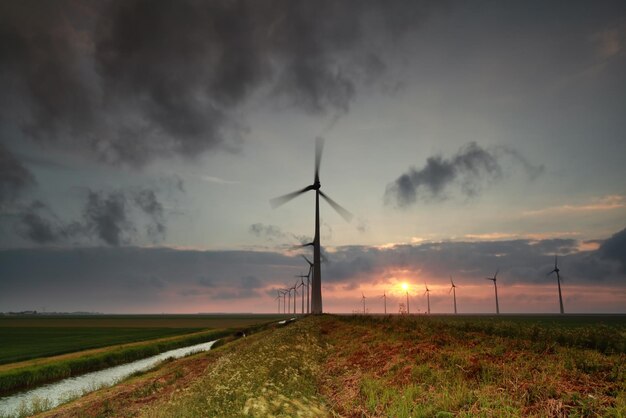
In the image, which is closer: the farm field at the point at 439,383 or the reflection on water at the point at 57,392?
the farm field at the point at 439,383

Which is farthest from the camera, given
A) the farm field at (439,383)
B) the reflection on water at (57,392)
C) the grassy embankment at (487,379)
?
the reflection on water at (57,392)

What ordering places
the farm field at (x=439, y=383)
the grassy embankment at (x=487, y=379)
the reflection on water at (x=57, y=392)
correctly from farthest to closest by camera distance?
the reflection on water at (x=57, y=392)
the farm field at (x=439, y=383)
the grassy embankment at (x=487, y=379)

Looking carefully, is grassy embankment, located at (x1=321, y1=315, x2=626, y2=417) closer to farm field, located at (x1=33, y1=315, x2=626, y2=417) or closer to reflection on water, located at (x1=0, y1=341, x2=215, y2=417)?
farm field, located at (x1=33, y1=315, x2=626, y2=417)

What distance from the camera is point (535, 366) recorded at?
10.7 m

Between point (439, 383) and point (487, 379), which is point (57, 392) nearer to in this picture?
point (439, 383)

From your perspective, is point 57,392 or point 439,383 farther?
point 57,392

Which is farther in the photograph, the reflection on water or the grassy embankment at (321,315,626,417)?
the reflection on water

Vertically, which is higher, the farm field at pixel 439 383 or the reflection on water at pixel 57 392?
the farm field at pixel 439 383

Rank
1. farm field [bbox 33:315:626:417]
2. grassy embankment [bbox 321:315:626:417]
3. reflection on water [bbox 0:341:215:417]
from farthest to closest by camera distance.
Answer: reflection on water [bbox 0:341:215:417] → farm field [bbox 33:315:626:417] → grassy embankment [bbox 321:315:626:417]

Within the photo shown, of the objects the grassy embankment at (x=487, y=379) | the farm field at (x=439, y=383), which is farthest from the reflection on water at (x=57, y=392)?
the grassy embankment at (x=487, y=379)

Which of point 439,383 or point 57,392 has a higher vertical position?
point 439,383

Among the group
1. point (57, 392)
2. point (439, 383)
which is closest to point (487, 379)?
point (439, 383)

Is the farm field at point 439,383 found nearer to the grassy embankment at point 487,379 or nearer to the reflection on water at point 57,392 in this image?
the grassy embankment at point 487,379

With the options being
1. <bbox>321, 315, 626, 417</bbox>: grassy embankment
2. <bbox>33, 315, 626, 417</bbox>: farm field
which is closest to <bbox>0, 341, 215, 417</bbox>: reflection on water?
<bbox>33, 315, 626, 417</bbox>: farm field
